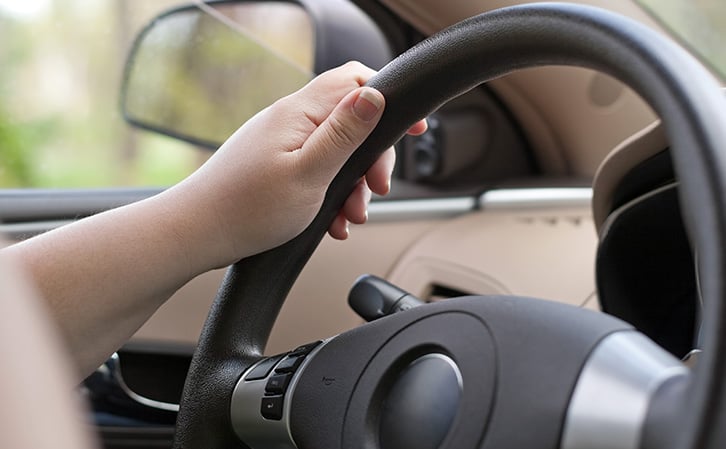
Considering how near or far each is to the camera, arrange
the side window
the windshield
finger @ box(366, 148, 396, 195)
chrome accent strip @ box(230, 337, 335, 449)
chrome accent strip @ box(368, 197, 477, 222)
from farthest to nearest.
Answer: the side window, chrome accent strip @ box(368, 197, 477, 222), the windshield, finger @ box(366, 148, 396, 195), chrome accent strip @ box(230, 337, 335, 449)

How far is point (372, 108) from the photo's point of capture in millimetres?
852

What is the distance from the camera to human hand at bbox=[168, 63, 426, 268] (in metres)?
0.89

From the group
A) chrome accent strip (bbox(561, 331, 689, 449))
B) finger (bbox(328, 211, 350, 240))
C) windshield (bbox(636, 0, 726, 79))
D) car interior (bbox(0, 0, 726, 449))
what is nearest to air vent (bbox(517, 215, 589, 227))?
car interior (bbox(0, 0, 726, 449))

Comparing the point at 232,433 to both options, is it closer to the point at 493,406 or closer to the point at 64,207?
the point at 493,406

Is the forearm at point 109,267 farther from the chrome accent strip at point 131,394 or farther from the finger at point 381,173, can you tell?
the chrome accent strip at point 131,394

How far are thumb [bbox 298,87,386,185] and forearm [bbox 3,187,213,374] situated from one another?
0.36 ft

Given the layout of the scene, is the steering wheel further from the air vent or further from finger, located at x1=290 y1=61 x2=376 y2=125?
the air vent

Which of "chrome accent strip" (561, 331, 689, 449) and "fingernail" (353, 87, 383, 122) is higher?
"fingernail" (353, 87, 383, 122)

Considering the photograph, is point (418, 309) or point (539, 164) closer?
point (418, 309)

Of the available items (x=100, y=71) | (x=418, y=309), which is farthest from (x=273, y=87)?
(x=418, y=309)

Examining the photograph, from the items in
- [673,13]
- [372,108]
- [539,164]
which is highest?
[673,13]

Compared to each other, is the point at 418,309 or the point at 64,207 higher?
the point at 418,309

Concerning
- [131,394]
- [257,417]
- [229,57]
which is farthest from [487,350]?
[229,57]

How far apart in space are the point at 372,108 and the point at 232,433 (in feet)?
0.92
